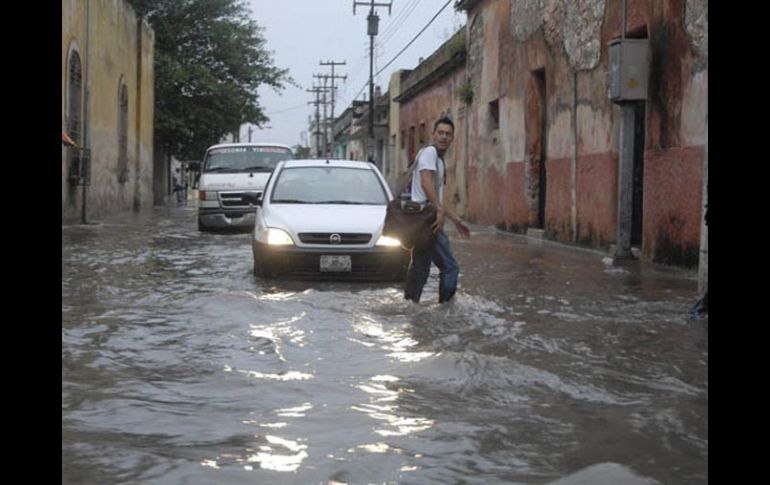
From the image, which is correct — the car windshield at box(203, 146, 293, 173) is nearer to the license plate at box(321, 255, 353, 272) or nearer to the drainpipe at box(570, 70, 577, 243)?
the drainpipe at box(570, 70, 577, 243)

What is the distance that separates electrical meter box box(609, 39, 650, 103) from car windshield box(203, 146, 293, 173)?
8.11 m

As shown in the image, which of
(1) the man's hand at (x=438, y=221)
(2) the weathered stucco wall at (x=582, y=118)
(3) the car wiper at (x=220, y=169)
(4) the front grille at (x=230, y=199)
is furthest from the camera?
(3) the car wiper at (x=220, y=169)

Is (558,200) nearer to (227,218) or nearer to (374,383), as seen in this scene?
(227,218)

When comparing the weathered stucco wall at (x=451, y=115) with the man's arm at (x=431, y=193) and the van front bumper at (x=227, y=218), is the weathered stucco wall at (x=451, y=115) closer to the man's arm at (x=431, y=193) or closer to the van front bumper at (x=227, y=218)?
the van front bumper at (x=227, y=218)

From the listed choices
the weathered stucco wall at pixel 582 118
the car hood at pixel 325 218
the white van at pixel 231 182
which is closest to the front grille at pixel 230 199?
the white van at pixel 231 182

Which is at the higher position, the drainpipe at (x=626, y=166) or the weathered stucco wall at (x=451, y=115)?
the weathered stucco wall at (x=451, y=115)

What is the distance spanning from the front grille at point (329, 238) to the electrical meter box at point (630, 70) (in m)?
4.33

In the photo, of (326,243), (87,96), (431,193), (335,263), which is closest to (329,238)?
(326,243)

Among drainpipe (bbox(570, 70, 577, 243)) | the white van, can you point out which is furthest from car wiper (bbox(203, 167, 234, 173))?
drainpipe (bbox(570, 70, 577, 243))

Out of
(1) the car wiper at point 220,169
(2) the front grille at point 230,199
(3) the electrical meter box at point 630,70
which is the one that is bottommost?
(2) the front grille at point 230,199

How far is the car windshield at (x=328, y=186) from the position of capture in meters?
10.1

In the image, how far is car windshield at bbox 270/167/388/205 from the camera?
398 inches

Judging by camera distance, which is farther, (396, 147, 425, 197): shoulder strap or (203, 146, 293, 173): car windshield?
(203, 146, 293, 173): car windshield
